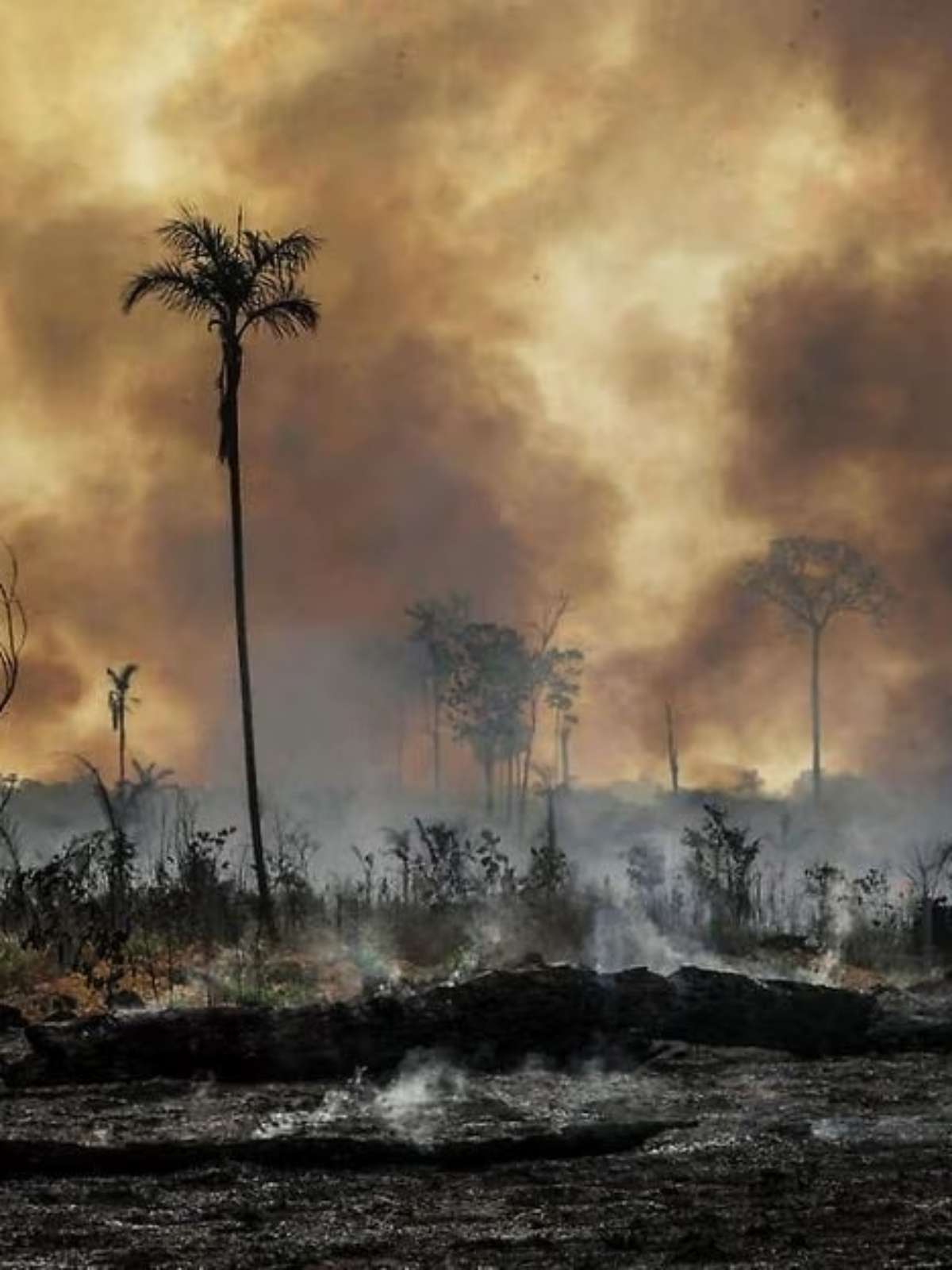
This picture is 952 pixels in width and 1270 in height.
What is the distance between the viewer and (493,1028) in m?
11.9

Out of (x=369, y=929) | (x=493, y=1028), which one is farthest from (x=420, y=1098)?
(x=369, y=929)

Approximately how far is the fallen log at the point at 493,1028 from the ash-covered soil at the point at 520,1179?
0.40 metres

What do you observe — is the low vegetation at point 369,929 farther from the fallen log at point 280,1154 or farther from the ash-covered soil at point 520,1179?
the fallen log at point 280,1154

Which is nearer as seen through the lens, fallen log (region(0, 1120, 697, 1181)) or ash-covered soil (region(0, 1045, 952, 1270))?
ash-covered soil (region(0, 1045, 952, 1270))

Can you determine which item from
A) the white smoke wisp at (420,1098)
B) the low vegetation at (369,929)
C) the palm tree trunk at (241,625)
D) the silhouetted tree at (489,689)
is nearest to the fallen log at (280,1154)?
the white smoke wisp at (420,1098)

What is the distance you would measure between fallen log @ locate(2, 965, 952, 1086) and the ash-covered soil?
Answer: 0.40 metres

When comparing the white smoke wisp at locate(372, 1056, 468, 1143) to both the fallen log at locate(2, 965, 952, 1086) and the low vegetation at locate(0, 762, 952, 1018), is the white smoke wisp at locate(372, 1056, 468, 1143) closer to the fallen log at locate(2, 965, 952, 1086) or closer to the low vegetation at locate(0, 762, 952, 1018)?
the fallen log at locate(2, 965, 952, 1086)

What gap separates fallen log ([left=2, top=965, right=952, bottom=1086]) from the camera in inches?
440

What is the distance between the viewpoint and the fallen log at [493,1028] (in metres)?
11.2

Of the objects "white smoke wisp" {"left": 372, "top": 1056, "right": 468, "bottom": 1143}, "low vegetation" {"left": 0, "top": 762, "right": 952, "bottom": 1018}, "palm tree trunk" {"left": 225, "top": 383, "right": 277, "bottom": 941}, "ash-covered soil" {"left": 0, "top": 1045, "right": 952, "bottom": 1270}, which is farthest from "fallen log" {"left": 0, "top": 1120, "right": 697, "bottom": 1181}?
"palm tree trunk" {"left": 225, "top": 383, "right": 277, "bottom": 941}

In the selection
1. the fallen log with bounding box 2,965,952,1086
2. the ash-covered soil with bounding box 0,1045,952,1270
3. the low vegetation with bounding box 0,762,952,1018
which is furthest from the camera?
the low vegetation with bounding box 0,762,952,1018

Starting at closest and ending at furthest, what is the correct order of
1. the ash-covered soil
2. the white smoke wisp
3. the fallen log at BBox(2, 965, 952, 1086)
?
1. the ash-covered soil
2. the white smoke wisp
3. the fallen log at BBox(2, 965, 952, 1086)

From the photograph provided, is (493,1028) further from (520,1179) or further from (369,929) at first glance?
(369,929)

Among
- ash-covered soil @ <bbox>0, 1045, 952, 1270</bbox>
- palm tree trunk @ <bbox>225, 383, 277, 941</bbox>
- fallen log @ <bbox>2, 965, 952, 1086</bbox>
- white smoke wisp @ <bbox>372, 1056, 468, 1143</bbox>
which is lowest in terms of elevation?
ash-covered soil @ <bbox>0, 1045, 952, 1270</bbox>
